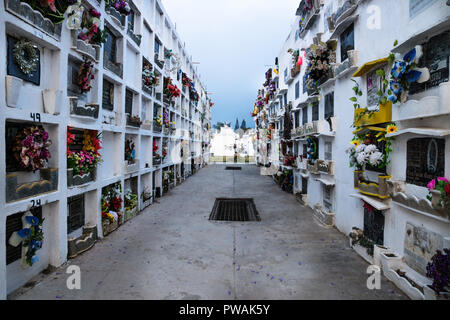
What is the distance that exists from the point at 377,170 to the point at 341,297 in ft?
17.1

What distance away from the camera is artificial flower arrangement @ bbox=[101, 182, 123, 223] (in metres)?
12.9

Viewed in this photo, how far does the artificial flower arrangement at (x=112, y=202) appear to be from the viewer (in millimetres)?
12889

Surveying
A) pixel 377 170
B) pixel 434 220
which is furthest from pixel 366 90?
pixel 434 220

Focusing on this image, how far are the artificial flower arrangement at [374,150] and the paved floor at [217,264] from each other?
3.98m

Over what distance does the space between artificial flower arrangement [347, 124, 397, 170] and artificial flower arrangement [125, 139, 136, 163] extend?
41.5 ft

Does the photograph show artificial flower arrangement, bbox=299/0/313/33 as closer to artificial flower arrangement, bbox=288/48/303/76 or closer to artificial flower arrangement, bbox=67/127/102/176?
artificial flower arrangement, bbox=288/48/303/76

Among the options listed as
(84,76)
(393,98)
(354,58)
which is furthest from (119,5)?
(393,98)

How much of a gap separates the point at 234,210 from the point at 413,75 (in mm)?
13487

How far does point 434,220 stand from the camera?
7.13 meters

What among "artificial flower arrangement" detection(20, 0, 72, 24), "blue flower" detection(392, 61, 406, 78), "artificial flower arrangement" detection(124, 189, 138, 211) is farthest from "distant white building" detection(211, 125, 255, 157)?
"blue flower" detection(392, 61, 406, 78)

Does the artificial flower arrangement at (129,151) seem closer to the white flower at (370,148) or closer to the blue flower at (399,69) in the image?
the white flower at (370,148)

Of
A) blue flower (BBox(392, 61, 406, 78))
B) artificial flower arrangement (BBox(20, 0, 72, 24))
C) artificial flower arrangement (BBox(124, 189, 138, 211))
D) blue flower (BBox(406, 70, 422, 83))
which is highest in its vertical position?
artificial flower arrangement (BBox(20, 0, 72, 24))

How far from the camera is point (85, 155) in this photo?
11.1 metres
